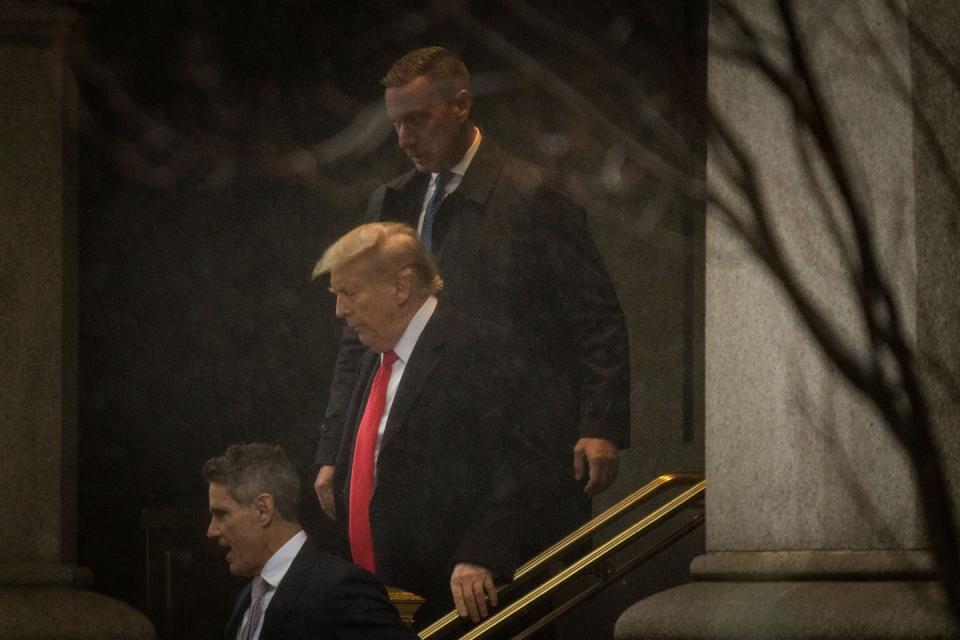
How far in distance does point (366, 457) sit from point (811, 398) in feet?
6.45

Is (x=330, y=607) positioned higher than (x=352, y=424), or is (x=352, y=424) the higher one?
(x=352, y=424)

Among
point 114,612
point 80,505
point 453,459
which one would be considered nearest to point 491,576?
point 453,459

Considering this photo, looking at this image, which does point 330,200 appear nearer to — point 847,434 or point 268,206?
point 268,206

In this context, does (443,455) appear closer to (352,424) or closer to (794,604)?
(352,424)

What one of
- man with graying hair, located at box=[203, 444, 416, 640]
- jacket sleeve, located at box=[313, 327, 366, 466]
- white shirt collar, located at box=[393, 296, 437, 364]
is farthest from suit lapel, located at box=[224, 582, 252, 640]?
white shirt collar, located at box=[393, 296, 437, 364]

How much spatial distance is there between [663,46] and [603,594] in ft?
8.68

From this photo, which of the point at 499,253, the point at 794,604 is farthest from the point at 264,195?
the point at 794,604

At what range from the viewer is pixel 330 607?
17.2 ft

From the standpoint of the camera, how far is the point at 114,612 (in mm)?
5652

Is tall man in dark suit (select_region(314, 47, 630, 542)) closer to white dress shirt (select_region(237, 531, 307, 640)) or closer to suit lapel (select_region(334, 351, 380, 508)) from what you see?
suit lapel (select_region(334, 351, 380, 508))

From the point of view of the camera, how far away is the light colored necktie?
5480 millimetres

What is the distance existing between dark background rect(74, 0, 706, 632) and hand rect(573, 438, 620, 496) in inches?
106

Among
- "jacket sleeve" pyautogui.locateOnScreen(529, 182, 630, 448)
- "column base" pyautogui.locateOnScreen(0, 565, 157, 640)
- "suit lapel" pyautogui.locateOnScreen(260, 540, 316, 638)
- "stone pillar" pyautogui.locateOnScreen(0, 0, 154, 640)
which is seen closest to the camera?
"suit lapel" pyautogui.locateOnScreen(260, 540, 316, 638)

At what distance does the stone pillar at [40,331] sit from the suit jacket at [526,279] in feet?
2.95
